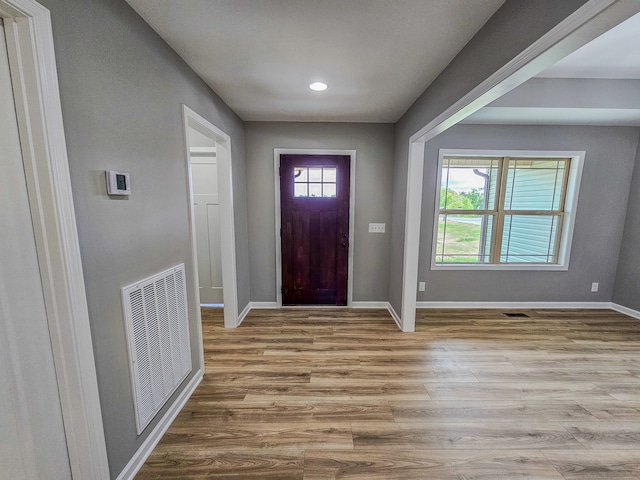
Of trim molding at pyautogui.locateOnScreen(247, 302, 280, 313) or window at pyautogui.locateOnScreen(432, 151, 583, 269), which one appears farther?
trim molding at pyautogui.locateOnScreen(247, 302, 280, 313)

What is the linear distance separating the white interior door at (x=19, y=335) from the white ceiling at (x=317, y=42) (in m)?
0.94

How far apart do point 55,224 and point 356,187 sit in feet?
9.50

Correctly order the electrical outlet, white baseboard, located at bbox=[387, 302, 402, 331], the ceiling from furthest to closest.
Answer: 1. the electrical outlet
2. white baseboard, located at bbox=[387, 302, 402, 331]
3. the ceiling

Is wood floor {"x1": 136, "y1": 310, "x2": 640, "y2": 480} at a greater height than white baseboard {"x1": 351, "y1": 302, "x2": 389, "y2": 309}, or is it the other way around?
white baseboard {"x1": 351, "y1": 302, "x2": 389, "y2": 309}

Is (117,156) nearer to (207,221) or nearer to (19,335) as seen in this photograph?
(19,335)

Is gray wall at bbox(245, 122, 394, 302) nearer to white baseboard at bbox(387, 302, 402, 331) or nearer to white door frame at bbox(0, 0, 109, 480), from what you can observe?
white baseboard at bbox(387, 302, 402, 331)

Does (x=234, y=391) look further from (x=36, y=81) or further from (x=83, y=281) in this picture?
(x=36, y=81)

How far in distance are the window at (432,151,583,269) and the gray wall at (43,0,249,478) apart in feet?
10.2

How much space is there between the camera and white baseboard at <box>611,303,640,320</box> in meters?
3.18

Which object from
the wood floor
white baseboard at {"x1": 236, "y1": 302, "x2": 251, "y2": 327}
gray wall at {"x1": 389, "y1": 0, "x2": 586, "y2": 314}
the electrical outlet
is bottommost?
the wood floor

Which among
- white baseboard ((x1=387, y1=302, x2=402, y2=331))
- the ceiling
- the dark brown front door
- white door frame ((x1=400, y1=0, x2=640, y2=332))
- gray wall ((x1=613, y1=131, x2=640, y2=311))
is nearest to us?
white door frame ((x1=400, y1=0, x2=640, y2=332))

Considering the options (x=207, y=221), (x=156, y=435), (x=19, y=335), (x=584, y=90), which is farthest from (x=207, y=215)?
(x=584, y=90)

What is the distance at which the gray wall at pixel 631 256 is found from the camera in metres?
3.18

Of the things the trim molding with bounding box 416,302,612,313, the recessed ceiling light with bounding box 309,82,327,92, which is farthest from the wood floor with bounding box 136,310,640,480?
the recessed ceiling light with bounding box 309,82,327,92
